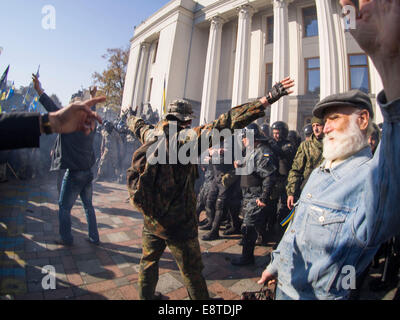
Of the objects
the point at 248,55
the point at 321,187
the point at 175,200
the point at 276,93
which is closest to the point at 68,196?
the point at 175,200

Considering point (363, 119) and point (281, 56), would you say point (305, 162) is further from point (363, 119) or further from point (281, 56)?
point (281, 56)

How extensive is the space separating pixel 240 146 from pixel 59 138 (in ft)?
10.2

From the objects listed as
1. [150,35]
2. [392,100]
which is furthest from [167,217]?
[150,35]

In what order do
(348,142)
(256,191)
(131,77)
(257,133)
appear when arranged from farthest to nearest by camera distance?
(131,77) → (257,133) → (256,191) → (348,142)

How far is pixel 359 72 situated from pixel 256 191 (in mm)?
14541

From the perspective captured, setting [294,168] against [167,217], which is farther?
[294,168]

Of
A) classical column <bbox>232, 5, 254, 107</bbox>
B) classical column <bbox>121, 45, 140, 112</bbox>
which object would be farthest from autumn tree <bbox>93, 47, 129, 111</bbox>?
classical column <bbox>232, 5, 254, 107</bbox>

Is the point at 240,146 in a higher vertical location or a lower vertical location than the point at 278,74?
lower

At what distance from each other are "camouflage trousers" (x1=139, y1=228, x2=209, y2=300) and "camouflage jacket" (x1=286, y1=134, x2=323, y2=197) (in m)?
2.14

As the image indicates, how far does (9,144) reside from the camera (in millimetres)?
1068

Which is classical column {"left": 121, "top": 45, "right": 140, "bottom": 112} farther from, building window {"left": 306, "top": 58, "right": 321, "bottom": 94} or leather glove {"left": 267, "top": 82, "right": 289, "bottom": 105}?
leather glove {"left": 267, "top": 82, "right": 289, "bottom": 105}

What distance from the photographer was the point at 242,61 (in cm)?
1501

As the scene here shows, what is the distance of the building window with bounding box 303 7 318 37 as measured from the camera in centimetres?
1492
